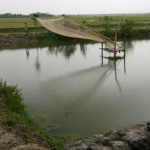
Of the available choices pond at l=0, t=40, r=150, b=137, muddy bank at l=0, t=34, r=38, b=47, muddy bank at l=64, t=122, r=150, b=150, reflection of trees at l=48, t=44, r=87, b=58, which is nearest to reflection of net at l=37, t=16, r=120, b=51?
pond at l=0, t=40, r=150, b=137

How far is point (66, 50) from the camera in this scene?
2491 centimetres

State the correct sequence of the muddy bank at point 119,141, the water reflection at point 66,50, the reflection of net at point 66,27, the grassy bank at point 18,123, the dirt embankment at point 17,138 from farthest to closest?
1. the water reflection at point 66,50
2. the reflection of net at point 66,27
3. the grassy bank at point 18,123
4. the dirt embankment at point 17,138
5. the muddy bank at point 119,141

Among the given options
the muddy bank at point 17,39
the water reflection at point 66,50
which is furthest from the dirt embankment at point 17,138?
the muddy bank at point 17,39

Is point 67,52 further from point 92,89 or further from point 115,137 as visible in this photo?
point 115,137

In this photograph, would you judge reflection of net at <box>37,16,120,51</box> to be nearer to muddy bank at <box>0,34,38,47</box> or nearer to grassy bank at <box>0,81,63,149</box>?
grassy bank at <box>0,81,63,149</box>

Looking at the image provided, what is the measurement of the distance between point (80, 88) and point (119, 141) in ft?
25.2

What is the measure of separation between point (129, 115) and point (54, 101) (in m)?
2.69

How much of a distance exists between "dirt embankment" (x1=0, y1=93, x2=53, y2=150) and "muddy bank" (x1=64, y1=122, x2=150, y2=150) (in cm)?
112

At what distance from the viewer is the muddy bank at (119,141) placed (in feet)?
17.4

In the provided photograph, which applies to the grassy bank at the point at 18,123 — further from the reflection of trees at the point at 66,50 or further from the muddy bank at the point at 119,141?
the reflection of trees at the point at 66,50

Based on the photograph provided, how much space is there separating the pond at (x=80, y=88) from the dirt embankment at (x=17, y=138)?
138 centimetres

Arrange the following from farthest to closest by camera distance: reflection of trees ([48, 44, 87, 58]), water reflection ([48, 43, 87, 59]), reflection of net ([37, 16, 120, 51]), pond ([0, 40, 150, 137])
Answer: reflection of trees ([48, 44, 87, 58]) < water reflection ([48, 43, 87, 59]) < reflection of net ([37, 16, 120, 51]) < pond ([0, 40, 150, 137])

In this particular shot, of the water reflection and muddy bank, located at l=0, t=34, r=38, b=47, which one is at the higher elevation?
muddy bank, located at l=0, t=34, r=38, b=47

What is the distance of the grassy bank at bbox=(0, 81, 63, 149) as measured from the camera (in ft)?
22.6
